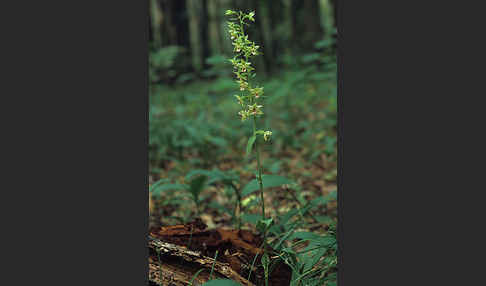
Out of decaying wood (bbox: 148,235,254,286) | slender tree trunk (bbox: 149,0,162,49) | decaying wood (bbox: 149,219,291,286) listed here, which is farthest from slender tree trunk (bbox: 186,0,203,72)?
decaying wood (bbox: 148,235,254,286)

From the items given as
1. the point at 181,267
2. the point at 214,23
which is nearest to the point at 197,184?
the point at 181,267

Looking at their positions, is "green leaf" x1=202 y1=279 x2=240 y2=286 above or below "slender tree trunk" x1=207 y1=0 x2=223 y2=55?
below

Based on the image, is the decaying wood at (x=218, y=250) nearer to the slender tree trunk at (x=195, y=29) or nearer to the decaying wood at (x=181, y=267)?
the decaying wood at (x=181, y=267)

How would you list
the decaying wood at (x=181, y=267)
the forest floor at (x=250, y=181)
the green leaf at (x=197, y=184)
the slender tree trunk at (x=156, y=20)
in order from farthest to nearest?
the slender tree trunk at (x=156, y=20), the green leaf at (x=197, y=184), the forest floor at (x=250, y=181), the decaying wood at (x=181, y=267)

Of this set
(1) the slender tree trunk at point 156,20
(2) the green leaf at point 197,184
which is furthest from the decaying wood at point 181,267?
(1) the slender tree trunk at point 156,20

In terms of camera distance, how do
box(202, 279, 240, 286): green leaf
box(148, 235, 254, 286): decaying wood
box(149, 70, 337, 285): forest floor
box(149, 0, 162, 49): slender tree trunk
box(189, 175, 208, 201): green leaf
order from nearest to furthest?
box(202, 279, 240, 286): green leaf
box(148, 235, 254, 286): decaying wood
box(149, 70, 337, 285): forest floor
box(189, 175, 208, 201): green leaf
box(149, 0, 162, 49): slender tree trunk

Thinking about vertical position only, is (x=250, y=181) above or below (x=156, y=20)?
below

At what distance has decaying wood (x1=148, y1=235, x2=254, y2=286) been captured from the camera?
1.91 metres

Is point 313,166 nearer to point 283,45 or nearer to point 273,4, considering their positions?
point 283,45

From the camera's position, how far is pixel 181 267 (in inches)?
77.0

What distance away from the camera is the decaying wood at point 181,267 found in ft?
6.27

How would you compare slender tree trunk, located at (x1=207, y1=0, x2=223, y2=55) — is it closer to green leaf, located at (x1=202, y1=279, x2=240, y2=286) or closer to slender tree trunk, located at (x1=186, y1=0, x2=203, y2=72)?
slender tree trunk, located at (x1=186, y1=0, x2=203, y2=72)

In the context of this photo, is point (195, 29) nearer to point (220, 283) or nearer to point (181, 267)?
point (181, 267)

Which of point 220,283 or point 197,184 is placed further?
point 197,184
